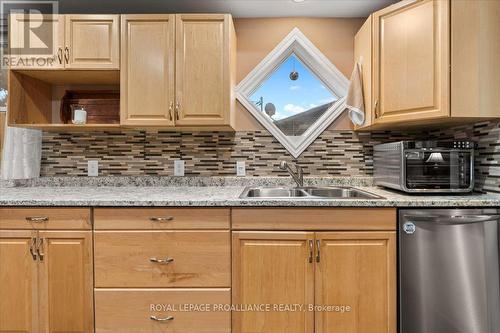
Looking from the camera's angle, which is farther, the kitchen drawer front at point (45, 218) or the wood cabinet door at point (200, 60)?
the wood cabinet door at point (200, 60)

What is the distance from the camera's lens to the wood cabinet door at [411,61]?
167cm

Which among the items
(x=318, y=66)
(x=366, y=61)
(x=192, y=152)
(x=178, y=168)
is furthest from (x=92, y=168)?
(x=366, y=61)

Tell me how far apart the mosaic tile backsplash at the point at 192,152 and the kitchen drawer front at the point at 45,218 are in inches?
27.3

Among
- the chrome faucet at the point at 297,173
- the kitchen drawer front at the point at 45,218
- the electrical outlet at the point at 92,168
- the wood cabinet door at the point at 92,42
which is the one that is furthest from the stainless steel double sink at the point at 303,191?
the wood cabinet door at the point at 92,42

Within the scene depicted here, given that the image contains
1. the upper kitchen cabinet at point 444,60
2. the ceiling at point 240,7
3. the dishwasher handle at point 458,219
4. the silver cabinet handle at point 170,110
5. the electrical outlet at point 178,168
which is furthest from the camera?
the electrical outlet at point 178,168

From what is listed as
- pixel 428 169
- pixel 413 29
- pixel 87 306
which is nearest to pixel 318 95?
pixel 413 29

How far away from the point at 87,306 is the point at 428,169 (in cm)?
200

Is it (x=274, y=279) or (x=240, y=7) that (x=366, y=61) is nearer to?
(x=240, y=7)

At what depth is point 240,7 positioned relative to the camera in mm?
2152

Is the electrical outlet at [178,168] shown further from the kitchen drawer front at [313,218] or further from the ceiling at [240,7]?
the ceiling at [240,7]

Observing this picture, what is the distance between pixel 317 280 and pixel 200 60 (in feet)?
4.84

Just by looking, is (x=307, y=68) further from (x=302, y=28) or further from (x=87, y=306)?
(x=87, y=306)

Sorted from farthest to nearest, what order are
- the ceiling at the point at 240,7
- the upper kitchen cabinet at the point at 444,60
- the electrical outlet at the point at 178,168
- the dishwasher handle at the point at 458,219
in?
the electrical outlet at the point at 178,168, the ceiling at the point at 240,7, the upper kitchen cabinet at the point at 444,60, the dishwasher handle at the point at 458,219

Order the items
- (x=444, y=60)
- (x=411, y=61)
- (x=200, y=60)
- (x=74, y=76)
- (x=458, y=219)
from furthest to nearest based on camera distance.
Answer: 1. (x=74, y=76)
2. (x=200, y=60)
3. (x=411, y=61)
4. (x=444, y=60)
5. (x=458, y=219)
